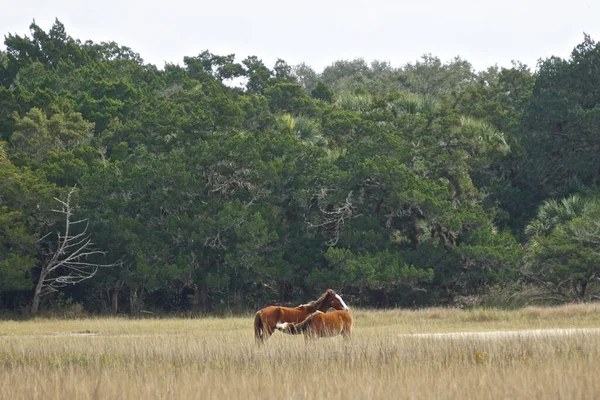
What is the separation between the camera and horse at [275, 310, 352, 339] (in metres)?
16.9

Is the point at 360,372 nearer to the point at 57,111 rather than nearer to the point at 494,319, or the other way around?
the point at 494,319

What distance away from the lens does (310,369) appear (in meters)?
13.1

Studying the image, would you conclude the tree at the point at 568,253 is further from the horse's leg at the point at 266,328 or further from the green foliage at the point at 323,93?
the green foliage at the point at 323,93

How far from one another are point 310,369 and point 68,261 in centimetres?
2376

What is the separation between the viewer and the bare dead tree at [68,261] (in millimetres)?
33594

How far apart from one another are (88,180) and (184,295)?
5.87 metres

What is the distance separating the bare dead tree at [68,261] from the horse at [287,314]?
642 inches

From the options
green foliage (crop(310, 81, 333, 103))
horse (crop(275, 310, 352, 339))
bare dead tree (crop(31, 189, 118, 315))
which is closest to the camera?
horse (crop(275, 310, 352, 339))

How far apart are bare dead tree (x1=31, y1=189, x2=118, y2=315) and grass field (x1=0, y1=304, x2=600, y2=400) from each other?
15.2 metres

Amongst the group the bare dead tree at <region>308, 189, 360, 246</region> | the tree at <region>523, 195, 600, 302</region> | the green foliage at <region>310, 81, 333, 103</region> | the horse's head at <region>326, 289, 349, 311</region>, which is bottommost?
the horse's head at <region>326, 289, 349, 311</region>

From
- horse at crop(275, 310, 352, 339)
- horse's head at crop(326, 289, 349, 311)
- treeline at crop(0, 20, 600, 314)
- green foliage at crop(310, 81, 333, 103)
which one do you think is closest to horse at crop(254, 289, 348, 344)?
horse's head at crop(326, 289, 349, 311)

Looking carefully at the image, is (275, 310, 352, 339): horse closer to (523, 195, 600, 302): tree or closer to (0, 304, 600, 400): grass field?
(0, 304, 600, 400): grass field

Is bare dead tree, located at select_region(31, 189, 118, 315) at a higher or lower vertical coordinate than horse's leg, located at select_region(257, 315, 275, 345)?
higher

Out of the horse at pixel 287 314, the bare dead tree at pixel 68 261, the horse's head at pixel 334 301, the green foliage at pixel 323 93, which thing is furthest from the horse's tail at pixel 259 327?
the green foliage at pixel 323 93
